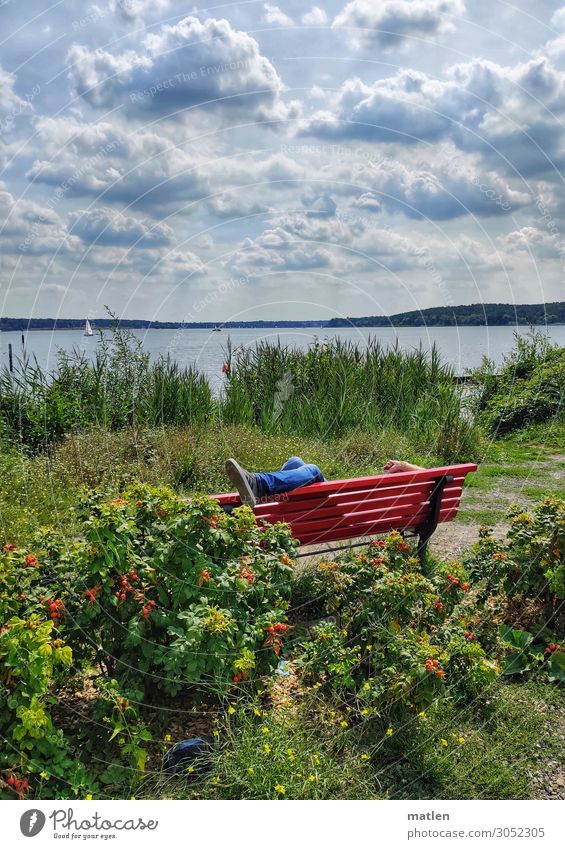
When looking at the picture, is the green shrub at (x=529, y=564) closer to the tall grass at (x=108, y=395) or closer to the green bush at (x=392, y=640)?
the green bush at (x=392, y=640)

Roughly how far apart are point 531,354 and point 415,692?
1093 centimetres

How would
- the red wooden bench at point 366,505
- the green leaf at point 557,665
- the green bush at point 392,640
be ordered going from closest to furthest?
1. the green bush at point 392,640
2. the green leaf at point 557,665
3. the red wooden bench at point 366,505

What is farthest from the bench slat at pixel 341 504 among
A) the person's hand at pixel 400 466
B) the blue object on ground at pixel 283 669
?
the blue object on ground at pixel 283 669

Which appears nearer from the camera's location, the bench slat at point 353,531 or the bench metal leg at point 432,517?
the bench slat at point 353,531

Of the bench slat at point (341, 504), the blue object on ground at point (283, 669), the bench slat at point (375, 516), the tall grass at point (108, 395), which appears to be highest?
the tall grass at point (108, 395)

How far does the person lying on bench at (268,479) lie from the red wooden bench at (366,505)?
0.06 meters

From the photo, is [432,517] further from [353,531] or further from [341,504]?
[341,504]

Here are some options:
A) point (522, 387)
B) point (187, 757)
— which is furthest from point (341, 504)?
point (522, 387)

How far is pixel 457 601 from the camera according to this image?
379 cm

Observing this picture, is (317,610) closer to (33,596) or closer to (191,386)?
(33,596)

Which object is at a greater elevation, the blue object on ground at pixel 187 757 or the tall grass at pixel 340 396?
the tall grass at pixel 340 396

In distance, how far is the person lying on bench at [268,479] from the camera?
4.10 meters

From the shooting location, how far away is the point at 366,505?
177 inches
